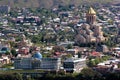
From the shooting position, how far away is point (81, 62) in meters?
50.3

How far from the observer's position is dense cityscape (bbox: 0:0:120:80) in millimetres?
46781

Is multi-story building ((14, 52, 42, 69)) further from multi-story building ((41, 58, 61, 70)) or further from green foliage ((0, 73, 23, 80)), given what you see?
green foliage ((0, 73, 23, 80))

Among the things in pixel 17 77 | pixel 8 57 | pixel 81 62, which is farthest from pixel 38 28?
pixel 17 77

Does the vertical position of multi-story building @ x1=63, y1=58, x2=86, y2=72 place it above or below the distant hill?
above

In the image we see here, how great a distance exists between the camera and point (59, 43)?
63.8 meters

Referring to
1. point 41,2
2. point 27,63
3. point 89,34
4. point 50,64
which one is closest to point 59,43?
point 89,34

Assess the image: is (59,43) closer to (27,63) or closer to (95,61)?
(95,61)

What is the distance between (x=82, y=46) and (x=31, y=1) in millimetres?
41024

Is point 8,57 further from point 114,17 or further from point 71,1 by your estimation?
point 71,1

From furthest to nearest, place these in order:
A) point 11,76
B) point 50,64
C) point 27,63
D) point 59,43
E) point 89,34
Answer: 1. point 59,43
2. point 89,34
3. point 27,63
4. point 50,64
5. point 11,76

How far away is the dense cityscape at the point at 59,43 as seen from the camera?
46.8 metres

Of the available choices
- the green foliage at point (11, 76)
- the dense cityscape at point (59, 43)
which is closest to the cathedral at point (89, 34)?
the dense cityscape at point (59, 43)

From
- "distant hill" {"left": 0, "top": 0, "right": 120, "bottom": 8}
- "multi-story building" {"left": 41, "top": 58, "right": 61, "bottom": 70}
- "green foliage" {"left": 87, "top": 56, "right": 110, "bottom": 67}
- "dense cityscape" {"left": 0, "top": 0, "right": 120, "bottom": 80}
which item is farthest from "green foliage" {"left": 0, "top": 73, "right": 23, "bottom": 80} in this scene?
"distant hill" {"left": 0, "top": 0, "right": 120, "bottom": 8}

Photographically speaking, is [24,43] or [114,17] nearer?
[24,43]
